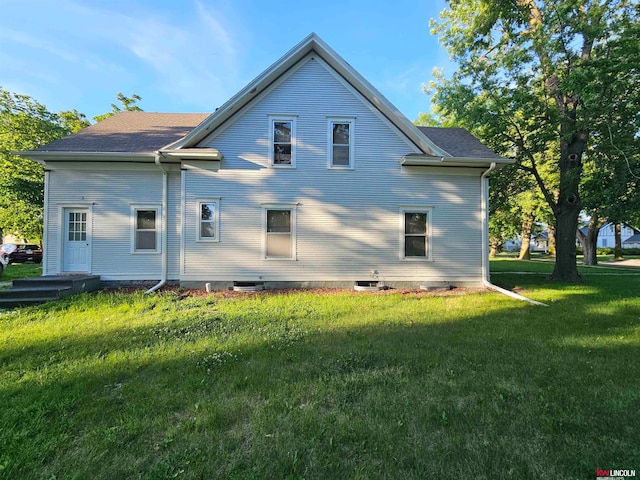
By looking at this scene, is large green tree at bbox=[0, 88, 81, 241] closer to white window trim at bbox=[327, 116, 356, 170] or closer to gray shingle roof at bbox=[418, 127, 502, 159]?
white window trim at bbox=[327, 116, 356, 170]

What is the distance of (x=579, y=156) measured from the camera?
11.1 metres

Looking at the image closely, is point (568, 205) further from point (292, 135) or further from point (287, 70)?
point (287, 70)

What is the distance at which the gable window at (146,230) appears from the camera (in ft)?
34.1

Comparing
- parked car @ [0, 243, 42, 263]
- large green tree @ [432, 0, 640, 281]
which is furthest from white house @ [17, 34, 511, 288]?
parked car @ [0, 243, 42, 263]

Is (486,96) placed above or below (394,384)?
above

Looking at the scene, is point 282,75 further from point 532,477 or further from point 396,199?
point 532,477

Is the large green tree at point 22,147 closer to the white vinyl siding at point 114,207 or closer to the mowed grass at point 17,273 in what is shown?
the mowed grass at point 17,273

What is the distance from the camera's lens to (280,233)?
10.4 metres

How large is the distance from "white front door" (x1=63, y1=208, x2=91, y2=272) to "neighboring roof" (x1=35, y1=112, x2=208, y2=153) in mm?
2086

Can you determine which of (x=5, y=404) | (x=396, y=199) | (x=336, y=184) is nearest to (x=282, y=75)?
(x=336, y=184)

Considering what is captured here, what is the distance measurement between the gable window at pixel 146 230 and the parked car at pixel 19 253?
17062 mm

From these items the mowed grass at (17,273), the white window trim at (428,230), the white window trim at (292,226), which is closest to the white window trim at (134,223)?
the white window trim at (292,226)

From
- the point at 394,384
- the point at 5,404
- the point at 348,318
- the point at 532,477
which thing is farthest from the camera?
the point at 348,318

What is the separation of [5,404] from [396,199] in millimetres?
9918
